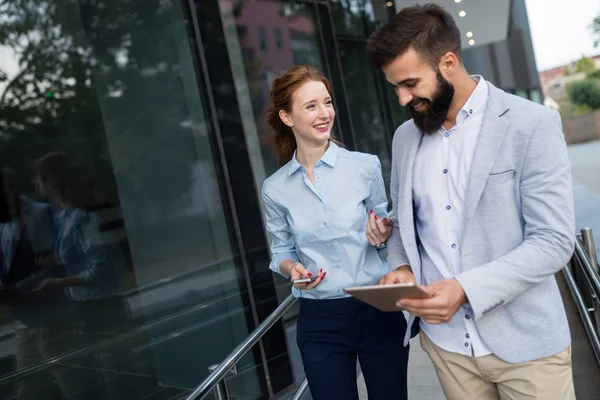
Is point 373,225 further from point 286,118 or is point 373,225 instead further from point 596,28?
point 596,28

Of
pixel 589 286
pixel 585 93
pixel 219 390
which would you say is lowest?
pixel 589 286

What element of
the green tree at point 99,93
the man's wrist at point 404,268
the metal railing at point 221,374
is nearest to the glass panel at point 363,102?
the green tree at point 99,93

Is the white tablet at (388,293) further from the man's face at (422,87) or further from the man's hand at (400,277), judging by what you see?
the man's face at (422,87)

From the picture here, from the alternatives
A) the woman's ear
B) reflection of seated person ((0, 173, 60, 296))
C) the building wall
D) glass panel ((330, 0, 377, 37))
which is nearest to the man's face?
the woman's ear

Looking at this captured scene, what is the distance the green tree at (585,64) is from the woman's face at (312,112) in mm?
5104

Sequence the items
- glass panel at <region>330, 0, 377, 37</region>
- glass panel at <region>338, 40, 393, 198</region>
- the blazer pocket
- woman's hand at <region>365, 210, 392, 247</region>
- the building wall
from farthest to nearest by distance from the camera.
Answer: glass panel at <region>338, 40, 393, 198</region> → glass panel at <region>330, 0, 377, 37</region> → the building wall → woman's hand at <region>365, 210, 392, 247</region> → the blazer pocket

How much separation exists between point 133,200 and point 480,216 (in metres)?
2.66

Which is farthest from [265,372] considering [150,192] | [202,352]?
[150,192]

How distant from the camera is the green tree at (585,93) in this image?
6.33 m

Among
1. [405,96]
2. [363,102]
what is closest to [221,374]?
[405,96]

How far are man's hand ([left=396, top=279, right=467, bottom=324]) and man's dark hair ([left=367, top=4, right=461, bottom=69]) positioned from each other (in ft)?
1.83

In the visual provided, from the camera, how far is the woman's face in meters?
2.37

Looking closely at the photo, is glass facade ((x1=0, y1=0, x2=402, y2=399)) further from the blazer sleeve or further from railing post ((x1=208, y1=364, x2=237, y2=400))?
the blazer sleeve

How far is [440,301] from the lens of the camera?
4.66 feet
